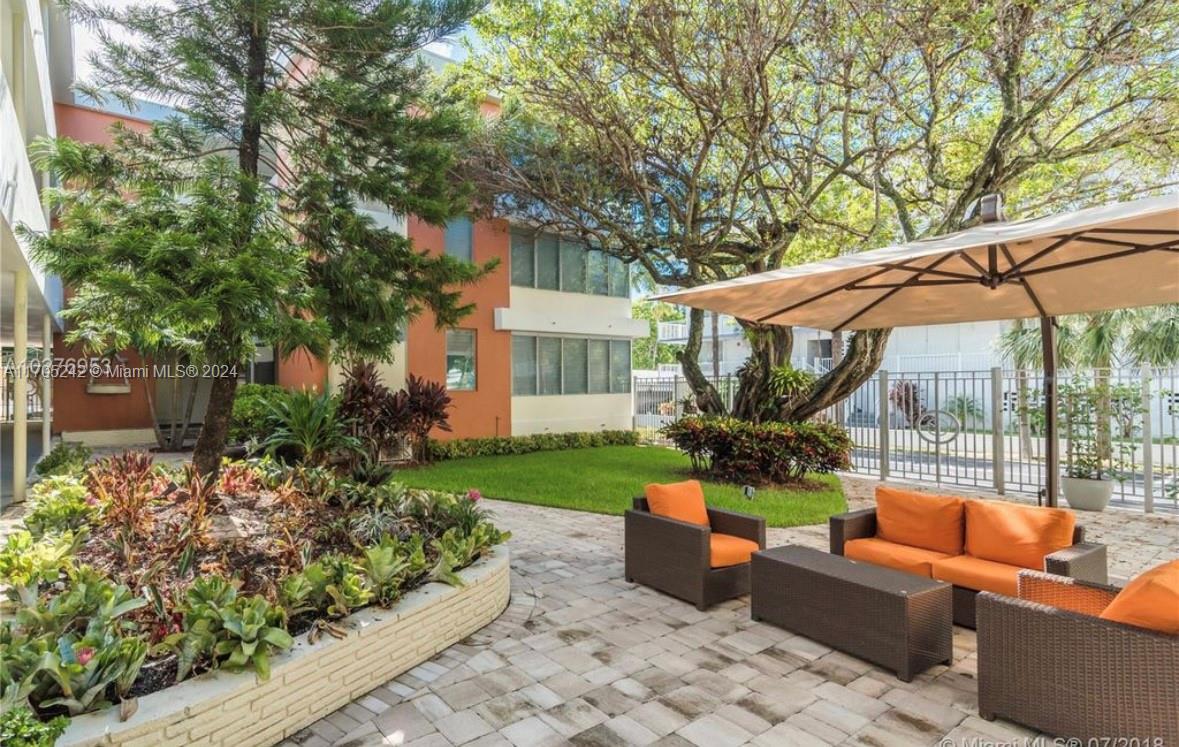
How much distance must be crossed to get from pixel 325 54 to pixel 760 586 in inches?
217

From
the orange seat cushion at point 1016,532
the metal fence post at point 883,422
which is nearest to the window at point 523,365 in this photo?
the metal fence post at point 883,422

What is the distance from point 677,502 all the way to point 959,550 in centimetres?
211

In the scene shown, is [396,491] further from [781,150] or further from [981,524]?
[781,150]

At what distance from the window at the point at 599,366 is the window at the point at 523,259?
2.45 metres

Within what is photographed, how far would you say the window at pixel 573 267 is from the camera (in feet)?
49.8

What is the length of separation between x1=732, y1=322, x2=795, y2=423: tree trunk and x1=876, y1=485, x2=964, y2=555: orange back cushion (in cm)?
561

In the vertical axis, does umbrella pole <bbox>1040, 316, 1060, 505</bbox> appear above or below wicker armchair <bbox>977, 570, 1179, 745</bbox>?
above

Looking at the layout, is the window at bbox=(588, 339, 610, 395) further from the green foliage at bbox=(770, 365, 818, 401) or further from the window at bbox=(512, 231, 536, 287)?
the green foliage at bbox=(770, 365, 818, 401)

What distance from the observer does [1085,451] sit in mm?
8484

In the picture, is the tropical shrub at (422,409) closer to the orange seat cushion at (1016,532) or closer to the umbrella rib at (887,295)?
the umbrella rib at (887,295)

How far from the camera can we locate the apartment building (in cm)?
1261

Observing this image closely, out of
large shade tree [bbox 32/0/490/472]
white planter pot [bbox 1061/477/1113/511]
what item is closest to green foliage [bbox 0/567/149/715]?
large shade tree [bbox 32/0/490/472]

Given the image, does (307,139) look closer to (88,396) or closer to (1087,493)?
(1087,493)

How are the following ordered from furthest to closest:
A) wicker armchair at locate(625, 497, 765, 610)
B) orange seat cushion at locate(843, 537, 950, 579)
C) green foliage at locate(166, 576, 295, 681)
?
1. wicker armchair at locate(625, 497, 765, 610)
2. orange seat cushion at locate(843, 537, 950, 579)
3. green foliage at locate(166, 576, 295, 681)
